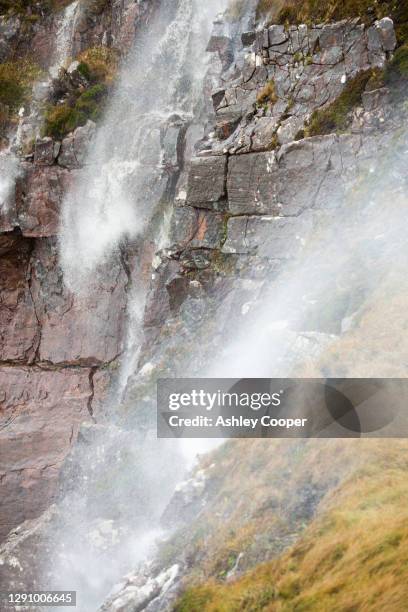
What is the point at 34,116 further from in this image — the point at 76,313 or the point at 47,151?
the point at 76,313

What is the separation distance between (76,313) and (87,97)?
8.09 m

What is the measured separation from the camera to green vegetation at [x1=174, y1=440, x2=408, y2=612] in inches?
162

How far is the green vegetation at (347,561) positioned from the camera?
4.12 m

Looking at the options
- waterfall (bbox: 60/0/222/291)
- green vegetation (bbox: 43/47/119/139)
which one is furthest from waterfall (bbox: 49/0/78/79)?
waterfall (bbox: 60/0/222/291)

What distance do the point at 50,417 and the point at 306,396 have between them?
13591mm

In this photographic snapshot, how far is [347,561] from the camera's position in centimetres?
442

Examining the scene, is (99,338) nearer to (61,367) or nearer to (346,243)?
(61,367)

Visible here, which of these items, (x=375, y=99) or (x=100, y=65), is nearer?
(x=375, y=99)

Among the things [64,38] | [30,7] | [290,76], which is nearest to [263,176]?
[290,76]

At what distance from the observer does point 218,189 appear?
1340 centimetres

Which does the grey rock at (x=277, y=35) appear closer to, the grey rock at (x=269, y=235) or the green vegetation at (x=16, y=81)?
the grey rock at (x=269, y=235)

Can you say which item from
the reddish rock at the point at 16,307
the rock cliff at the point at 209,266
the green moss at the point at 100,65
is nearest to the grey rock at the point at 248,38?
the rock cliff at the point at 209,266

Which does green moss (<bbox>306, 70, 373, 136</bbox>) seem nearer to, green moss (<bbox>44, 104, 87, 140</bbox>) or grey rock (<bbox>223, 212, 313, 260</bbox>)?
grey rock (<bbox>223, 212, 313, 260</bbox>)

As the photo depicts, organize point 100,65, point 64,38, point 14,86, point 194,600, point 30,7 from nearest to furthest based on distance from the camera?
point 194,600 < point 100,65 < point 14,86 < point 64,38 < point 30,7
